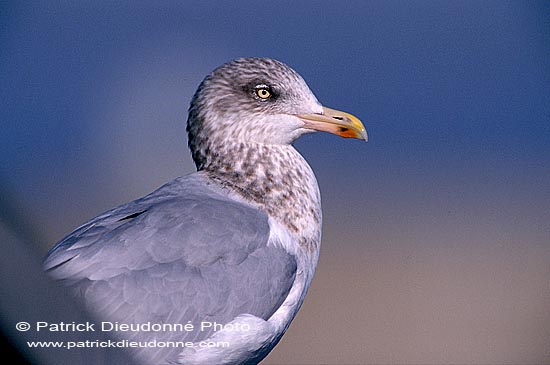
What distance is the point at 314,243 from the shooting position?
4.33 feet

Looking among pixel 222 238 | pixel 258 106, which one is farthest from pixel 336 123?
pixel 222 238

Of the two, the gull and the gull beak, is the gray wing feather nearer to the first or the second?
the gull

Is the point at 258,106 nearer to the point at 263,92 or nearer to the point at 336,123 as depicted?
the point at 263,92

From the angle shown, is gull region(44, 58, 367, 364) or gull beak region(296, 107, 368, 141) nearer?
gull region(44, 58, 367, 364)

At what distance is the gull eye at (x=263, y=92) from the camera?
136 centimetres

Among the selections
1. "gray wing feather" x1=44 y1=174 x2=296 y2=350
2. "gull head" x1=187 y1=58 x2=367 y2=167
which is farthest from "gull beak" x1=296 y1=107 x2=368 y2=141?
"gray wing feather" x1=44 y1=174 x2=296 y2=350

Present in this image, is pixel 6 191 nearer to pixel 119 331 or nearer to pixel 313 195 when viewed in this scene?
pixel 119 331

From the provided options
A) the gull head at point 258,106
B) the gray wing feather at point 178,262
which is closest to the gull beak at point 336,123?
the gull head at point 258,106

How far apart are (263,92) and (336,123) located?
17 cm

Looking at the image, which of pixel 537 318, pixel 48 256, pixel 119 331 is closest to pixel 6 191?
pixel 48 256

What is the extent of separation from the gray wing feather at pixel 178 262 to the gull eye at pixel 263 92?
0.80 ft

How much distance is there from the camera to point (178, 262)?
1.15m

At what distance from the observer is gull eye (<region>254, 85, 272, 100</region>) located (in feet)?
4.47

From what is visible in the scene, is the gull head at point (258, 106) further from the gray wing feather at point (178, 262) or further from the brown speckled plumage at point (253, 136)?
the gray wing feather at point (178, 262)
